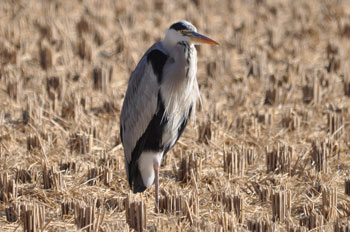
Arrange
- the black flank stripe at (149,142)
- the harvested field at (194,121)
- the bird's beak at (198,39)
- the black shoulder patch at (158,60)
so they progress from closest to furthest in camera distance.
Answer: the harvested field at (194,121)
the bird's beak at (198,39)
the black shoulder patch at (158,60)
the black flank stripe at (149,142)

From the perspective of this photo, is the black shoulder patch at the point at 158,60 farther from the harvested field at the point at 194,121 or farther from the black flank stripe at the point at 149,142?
the harvested field at the point at 194,121

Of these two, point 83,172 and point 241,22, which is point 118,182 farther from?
point 241,22

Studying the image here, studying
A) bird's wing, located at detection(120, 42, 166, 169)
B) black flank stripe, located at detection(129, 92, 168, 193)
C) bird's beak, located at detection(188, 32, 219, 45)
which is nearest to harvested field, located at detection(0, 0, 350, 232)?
black flank stripe, located at detection(129, 92, 168, 193)

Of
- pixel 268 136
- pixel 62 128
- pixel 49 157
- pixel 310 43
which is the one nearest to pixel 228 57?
pixel 310 43

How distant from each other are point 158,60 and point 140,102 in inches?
16.7

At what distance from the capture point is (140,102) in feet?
18.5

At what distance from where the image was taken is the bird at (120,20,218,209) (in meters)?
5.35

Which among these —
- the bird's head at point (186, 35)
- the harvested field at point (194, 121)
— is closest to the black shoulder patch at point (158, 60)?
the bird's head at point (186, 35)

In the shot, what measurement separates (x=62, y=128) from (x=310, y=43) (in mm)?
5167

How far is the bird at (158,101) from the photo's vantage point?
5.35m

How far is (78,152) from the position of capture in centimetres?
669

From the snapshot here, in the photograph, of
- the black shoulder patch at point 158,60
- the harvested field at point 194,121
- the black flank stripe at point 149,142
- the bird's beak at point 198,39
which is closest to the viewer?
the harvested field at point 194,121

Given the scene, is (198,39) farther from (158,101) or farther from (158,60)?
(158,101)

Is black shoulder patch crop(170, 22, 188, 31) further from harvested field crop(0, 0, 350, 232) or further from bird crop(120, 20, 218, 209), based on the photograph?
harvested field crop(0, 0, 350, 232)
